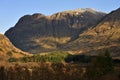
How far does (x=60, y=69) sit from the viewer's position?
198125 mm

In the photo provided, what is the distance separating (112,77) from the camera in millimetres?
158375

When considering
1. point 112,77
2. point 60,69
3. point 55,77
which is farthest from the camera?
point 60,69

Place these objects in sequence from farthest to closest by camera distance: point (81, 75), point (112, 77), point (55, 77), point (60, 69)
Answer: point (60, 69) → point (55, 77) → point (81, 75) → point (112, 77)

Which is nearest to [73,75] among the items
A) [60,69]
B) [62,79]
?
[62,79]

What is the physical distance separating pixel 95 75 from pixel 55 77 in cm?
3152

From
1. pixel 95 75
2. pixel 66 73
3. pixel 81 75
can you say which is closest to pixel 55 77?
pixel 66 73

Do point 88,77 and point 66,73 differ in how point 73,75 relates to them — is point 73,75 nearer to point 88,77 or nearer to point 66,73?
point 66,73

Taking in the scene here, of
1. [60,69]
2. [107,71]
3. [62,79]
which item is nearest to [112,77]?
[107,71]

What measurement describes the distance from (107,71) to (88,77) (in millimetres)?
9166

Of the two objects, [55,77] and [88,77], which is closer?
[88,77]

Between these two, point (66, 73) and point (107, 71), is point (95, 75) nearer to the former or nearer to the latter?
point (107, 71)

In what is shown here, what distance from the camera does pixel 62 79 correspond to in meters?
181

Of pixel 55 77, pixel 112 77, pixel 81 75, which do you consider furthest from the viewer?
pixel 55 77

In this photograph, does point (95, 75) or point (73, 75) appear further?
point (73, 75)
